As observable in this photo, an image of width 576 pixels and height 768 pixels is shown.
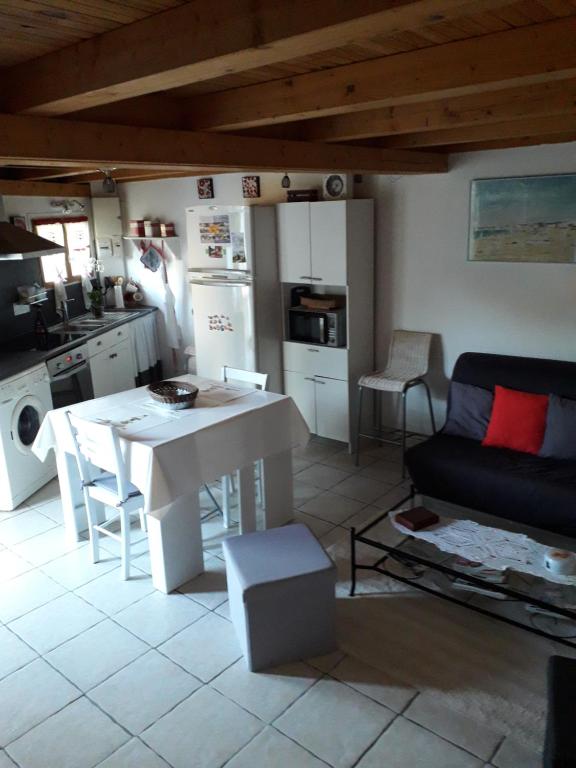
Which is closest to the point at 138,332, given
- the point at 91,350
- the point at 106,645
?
the point at 91,350

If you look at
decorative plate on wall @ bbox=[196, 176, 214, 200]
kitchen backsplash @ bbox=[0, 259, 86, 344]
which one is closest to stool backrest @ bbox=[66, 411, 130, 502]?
kitchen backsplash @ bbox=[0, 259, 86, 344]

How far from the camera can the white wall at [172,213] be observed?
5.54 metres

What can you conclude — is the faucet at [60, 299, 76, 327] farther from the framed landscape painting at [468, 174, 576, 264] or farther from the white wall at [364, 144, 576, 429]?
the framed landscape painting at [468, 174, 576, 264]

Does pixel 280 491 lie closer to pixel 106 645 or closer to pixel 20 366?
pixel 106 645

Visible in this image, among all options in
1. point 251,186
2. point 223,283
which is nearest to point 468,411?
point 223,283

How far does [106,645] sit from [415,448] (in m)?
2.10

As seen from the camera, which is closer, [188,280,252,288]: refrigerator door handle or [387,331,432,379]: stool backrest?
[387,331,432,379]: stool backrest

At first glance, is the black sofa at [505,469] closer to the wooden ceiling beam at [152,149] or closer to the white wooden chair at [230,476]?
the white wooden chair at [230,476]

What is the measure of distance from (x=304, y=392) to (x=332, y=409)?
293 millimetres

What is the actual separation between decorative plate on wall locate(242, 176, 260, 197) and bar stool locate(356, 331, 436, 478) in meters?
1.70

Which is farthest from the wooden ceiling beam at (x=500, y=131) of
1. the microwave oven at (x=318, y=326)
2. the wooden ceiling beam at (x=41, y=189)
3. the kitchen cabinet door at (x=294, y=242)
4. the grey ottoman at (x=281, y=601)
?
the wooden ceiling beam at (x=41, y=189)

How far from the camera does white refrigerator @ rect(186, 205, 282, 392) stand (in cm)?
468

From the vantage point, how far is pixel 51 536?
370 cm

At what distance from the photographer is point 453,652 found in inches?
104
